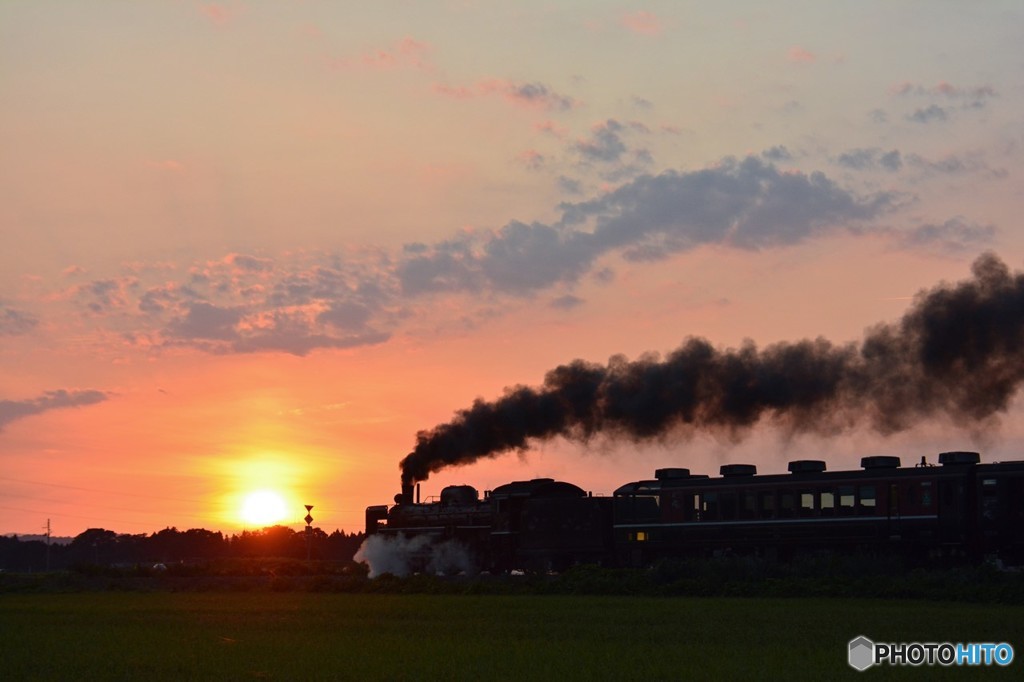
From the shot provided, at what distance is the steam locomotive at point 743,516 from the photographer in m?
50.6

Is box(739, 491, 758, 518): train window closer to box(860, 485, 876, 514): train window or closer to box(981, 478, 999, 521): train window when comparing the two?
box(860, 485, 876, 514): train window

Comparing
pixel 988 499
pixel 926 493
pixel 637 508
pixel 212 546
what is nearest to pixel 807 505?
pixel 926 493

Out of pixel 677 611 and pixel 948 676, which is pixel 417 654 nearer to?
pixel 948 676

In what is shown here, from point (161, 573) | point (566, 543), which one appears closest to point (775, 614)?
point (566, 543)

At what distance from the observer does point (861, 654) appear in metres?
25.2

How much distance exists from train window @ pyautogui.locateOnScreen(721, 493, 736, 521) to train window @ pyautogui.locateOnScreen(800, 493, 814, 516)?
3378mm

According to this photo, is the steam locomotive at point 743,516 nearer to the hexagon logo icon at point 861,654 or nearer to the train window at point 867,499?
the train window at point 867,499

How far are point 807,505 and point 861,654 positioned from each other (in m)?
30.4

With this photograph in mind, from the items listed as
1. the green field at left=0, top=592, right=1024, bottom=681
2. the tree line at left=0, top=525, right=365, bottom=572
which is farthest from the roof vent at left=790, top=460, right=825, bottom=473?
the tree line at left=0, top=525, right=365, bottom=572

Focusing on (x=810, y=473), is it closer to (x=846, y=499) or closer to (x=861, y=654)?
(x=846, y=499)

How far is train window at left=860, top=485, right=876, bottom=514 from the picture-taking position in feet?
174

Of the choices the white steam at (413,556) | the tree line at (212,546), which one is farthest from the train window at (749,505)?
the tree line at (212,546)

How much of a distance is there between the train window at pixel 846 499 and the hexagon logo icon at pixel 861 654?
2678 cm

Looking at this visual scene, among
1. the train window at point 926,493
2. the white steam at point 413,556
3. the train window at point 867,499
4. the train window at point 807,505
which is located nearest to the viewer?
the train window at point 926,493
